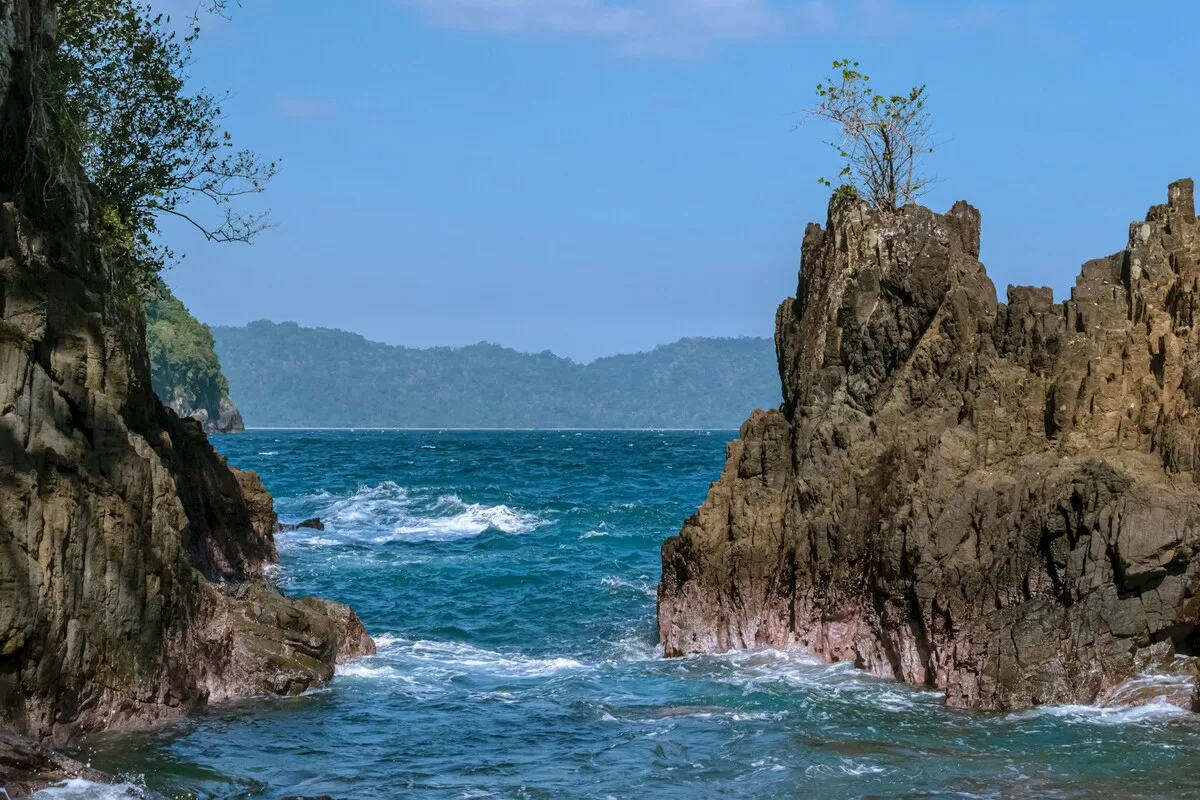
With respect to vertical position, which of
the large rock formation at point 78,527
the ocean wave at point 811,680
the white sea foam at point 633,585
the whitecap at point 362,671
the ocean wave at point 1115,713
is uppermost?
the large rock formation at point 78,527

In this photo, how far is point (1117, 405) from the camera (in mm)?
19531

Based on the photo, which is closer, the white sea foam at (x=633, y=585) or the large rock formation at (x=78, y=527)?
the large rock formation at (x=78, y=527)

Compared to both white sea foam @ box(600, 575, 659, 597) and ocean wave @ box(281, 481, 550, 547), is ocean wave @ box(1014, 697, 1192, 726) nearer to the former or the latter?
white sea foam @ box(600, 575, 659, 597)

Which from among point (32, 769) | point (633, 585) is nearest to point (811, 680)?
point (32, 769)

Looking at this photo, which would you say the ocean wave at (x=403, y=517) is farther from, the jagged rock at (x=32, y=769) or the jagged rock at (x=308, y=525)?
the jagged rock at (x=32, y=769)

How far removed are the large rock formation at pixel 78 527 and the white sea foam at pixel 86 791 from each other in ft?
5.36

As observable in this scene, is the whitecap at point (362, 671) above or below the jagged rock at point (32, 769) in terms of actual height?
below

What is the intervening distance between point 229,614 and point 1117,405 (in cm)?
1296

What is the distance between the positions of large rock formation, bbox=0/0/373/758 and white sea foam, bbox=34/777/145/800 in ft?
5.36

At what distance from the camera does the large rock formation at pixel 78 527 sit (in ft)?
50.1

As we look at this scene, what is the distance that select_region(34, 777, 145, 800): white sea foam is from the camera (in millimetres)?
13000

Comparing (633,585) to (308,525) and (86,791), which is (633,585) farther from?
(86,791)

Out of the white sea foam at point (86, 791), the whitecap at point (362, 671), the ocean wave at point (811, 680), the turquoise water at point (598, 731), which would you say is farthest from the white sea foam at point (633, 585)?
the white sea foam at point (86, 791)

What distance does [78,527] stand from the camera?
52.9 feet
